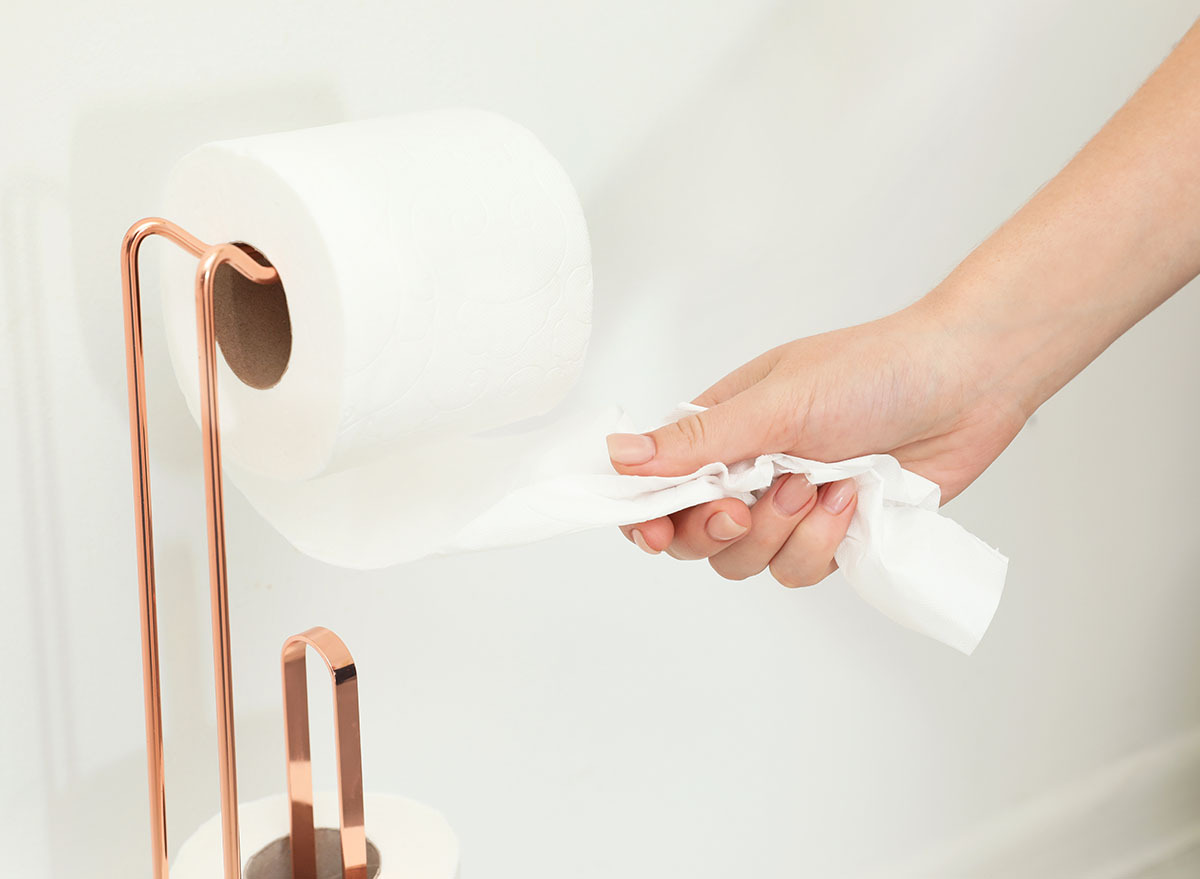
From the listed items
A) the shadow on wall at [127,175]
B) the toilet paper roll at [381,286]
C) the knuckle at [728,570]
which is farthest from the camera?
the knuckle at [728,570]

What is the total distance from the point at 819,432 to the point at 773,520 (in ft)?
0.17

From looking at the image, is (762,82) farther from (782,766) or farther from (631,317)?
(782,766)

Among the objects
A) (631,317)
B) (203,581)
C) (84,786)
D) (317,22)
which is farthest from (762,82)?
(84,786)

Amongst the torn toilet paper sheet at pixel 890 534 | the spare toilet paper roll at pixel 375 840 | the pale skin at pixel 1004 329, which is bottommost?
the spare toilet paper roll at pixel 375 840

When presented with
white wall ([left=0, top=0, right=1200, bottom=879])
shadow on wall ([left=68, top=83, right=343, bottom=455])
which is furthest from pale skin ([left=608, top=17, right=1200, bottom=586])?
shadow on wall ([left=68, top=83, right=343, bottom=455])

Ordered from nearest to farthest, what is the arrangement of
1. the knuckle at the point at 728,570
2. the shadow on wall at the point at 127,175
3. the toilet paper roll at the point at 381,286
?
the toilet paper roll at the point at 381,286 → the shadow on wall at the point at 127,175 → the knuckle at the point at 728,570

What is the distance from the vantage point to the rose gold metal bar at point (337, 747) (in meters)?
0.47

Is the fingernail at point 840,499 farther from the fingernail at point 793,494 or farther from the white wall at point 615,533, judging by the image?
the white wall at point 615,533

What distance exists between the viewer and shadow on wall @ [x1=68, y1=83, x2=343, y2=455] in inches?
20.1

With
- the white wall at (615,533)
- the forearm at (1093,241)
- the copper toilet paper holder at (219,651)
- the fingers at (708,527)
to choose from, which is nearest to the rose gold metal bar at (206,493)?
the copper toilet paper holder at (219,651)

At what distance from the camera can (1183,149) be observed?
623mm

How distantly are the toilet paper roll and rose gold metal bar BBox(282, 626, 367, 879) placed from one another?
7cm

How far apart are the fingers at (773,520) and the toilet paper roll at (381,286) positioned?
12 centimetres

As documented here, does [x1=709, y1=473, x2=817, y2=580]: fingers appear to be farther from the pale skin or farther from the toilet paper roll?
the toilet paper roll
